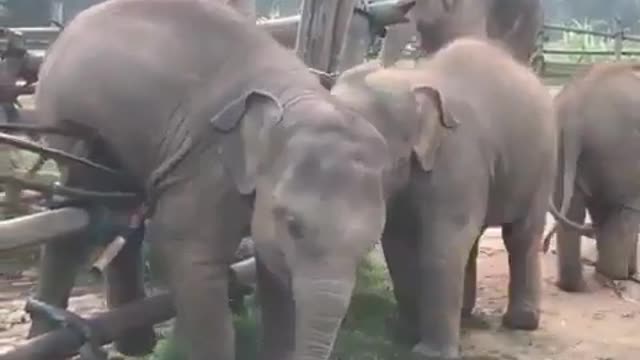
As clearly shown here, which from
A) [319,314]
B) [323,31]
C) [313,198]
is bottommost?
[319,314]

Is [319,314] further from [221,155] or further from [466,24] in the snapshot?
[466,24]

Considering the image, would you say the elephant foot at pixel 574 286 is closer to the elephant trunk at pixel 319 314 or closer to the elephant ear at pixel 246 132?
the elephant ear at pixel 246 132

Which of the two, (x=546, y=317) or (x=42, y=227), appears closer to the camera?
(x=42, y=227)

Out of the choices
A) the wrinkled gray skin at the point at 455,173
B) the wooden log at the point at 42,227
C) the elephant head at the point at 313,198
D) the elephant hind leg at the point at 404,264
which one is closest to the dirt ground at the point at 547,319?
the wrinkled gray skin at the point at 455,173

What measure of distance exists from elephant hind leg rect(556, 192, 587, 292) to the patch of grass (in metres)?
1.10

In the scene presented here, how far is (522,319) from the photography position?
5.77 m

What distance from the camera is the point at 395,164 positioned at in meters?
4.43

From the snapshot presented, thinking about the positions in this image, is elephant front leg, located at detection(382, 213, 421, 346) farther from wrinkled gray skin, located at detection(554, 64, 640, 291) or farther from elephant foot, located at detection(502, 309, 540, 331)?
wrinkled gray skin, located at detection(554, 64, 640, 291)

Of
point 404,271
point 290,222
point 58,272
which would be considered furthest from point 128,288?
point 290,222

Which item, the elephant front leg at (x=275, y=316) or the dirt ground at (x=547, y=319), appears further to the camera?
the dirt ground at (x=547, y=319)

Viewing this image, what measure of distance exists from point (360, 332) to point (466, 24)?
2.72 metres

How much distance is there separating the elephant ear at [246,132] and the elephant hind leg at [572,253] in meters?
3.20

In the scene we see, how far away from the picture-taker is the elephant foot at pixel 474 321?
586 centimetres

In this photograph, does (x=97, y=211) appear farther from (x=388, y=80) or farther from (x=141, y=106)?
(x=388, y=80)
